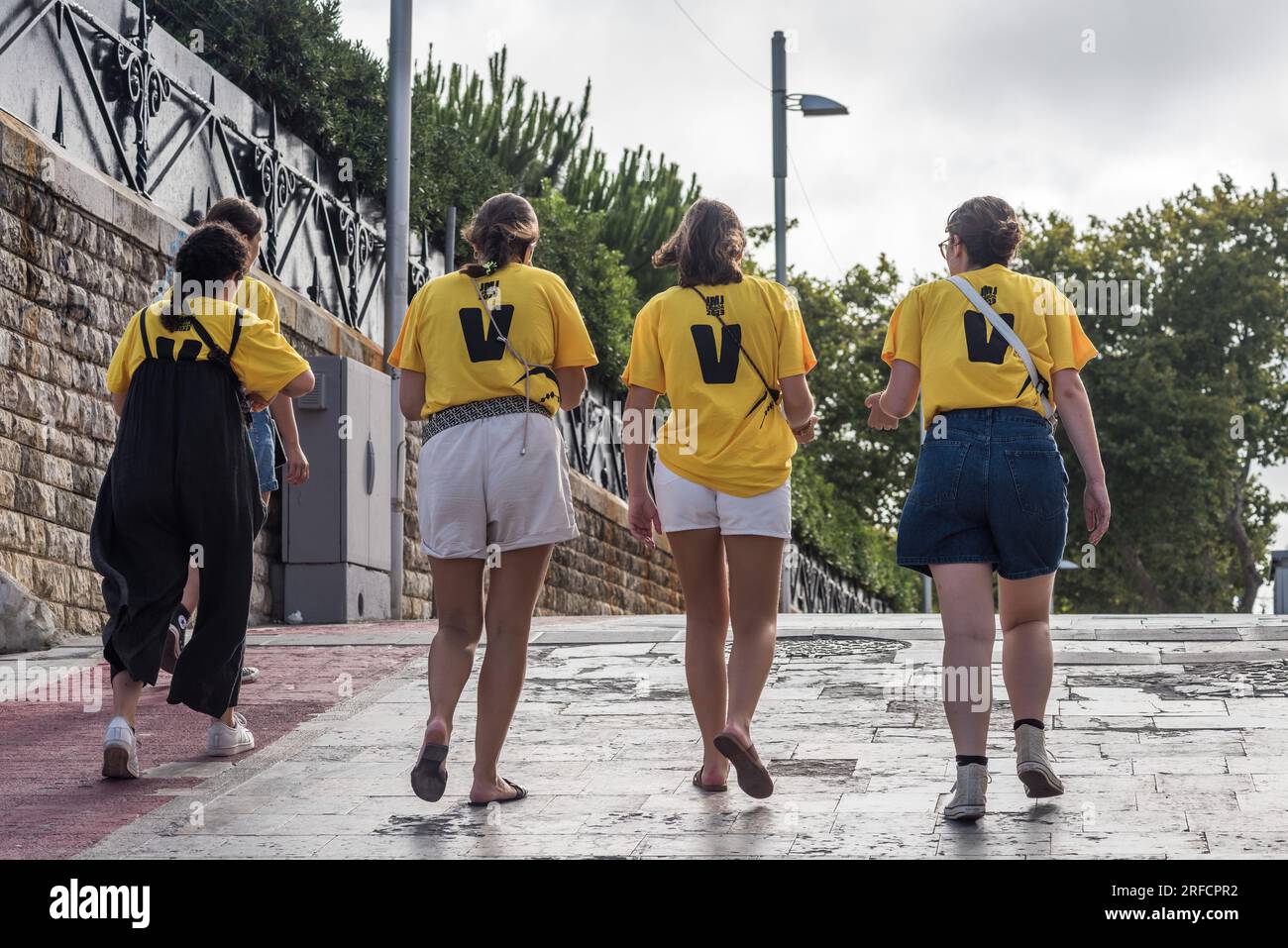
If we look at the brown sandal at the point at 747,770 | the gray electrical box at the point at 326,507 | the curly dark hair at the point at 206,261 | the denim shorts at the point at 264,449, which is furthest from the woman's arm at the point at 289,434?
the gray electrical box at the point at 326,507

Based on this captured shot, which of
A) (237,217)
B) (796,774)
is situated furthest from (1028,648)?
(237,217)

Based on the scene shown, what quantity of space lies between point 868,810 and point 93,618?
641 centimetres

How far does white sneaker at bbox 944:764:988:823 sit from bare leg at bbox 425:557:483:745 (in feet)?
4.84

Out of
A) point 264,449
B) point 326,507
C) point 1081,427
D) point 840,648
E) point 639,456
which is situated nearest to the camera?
point 1081,427

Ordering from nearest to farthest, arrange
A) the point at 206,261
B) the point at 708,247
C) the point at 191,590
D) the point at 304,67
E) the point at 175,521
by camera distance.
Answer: the point at 708,247 < the point at 175,521 < the point at 206,261 < the point at 191,590 < the point at 304,67

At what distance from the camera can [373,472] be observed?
1333 centimetres

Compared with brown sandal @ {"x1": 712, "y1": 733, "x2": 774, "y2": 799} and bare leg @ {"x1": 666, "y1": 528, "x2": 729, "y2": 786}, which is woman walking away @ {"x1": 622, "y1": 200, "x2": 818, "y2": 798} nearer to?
bare leg @ {"x1": 666, "y1": 528, "x2": 729, "y2": 786}

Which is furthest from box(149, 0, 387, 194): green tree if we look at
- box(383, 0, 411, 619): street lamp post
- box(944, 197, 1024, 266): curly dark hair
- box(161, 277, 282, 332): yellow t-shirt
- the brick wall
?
box(944, 197, 1024, 266): curly dark hair

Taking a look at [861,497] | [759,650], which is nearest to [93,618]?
[759,650]

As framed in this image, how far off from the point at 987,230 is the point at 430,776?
89.8 inches

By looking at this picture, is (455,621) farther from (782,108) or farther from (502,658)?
(782,108)

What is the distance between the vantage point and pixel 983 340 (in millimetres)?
5031

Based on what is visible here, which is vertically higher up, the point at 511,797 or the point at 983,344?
the point at 983,344
